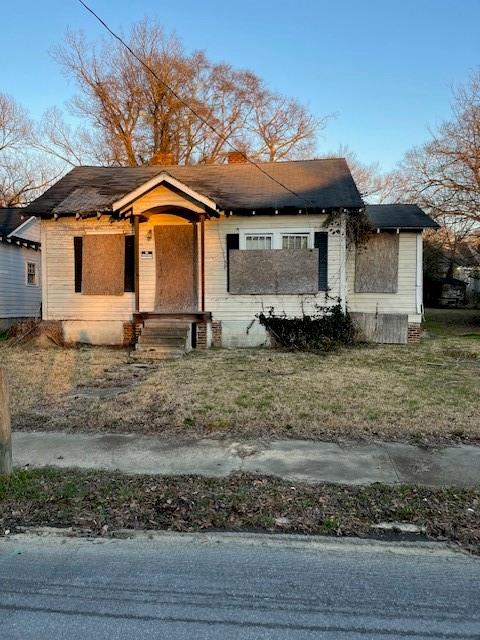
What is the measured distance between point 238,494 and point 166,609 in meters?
1.43

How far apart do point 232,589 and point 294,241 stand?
11217 mm

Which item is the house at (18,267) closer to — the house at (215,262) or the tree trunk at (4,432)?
the house at (215,262)

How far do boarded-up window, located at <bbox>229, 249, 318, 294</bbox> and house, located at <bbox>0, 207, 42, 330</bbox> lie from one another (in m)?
8.74

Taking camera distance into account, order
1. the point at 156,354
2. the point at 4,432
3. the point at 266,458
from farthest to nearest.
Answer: the point at 156,354 → the point at 266,458 → the point at 4,432

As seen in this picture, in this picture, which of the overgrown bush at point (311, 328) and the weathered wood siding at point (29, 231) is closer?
the overgrown bush at point (311, 328)

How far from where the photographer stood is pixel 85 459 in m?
4.88

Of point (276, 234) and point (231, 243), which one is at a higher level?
point (276, 234)

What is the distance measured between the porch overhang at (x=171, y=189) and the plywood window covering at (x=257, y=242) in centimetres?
125

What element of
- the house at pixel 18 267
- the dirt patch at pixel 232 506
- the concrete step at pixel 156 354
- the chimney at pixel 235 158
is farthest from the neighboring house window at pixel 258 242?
the dirt patch at pixel 232 506

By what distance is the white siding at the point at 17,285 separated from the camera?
18.5 metres

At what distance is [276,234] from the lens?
1321 cm

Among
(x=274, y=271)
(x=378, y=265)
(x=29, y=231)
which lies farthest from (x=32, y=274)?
(x=378, y=265)

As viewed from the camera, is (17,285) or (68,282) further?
(17,285)

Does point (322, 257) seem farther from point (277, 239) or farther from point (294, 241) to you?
point (277, 239)
